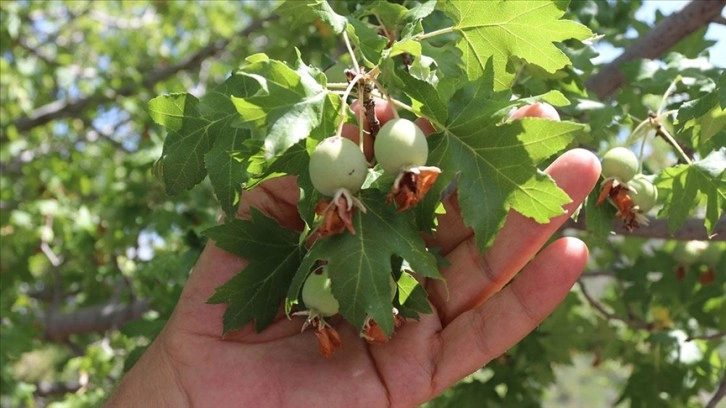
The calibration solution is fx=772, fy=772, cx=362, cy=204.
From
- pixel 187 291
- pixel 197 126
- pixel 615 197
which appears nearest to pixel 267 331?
pixel 187 291

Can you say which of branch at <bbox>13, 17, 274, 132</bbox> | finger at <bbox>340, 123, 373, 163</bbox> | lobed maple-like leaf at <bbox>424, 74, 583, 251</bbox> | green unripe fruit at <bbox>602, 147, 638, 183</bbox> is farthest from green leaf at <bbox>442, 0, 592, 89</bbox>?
branch at <bbox>13, 17, 274, 132</bbox>

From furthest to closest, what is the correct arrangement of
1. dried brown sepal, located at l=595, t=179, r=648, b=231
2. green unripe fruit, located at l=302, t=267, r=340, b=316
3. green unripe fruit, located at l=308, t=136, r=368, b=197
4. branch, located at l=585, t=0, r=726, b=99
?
branch, located at l=585, t=0, r=726, b=99 → dried brown sepal, located at l=595, t=179, r=648, b=231 → green unripe fruit, located at l=302, t=267, r=340, b=316 → green unripe fruit, located at l=308, t=136, r=368, b=197

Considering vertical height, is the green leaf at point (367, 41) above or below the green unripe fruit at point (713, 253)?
above

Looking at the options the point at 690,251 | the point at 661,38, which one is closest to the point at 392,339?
the point at 661,38

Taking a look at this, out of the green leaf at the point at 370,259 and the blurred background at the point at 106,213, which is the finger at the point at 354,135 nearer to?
the green leaf at the point at 370,259

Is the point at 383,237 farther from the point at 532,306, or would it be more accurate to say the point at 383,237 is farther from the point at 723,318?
the point at 723,318

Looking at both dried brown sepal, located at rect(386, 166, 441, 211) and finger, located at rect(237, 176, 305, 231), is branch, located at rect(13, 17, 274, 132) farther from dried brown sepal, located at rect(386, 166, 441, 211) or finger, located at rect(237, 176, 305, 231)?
dried brown sepal, located at rect(386, 166, 441, 211)

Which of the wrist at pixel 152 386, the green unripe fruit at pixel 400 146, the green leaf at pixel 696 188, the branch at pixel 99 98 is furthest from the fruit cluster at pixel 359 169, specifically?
the branch at pixel 99 98
